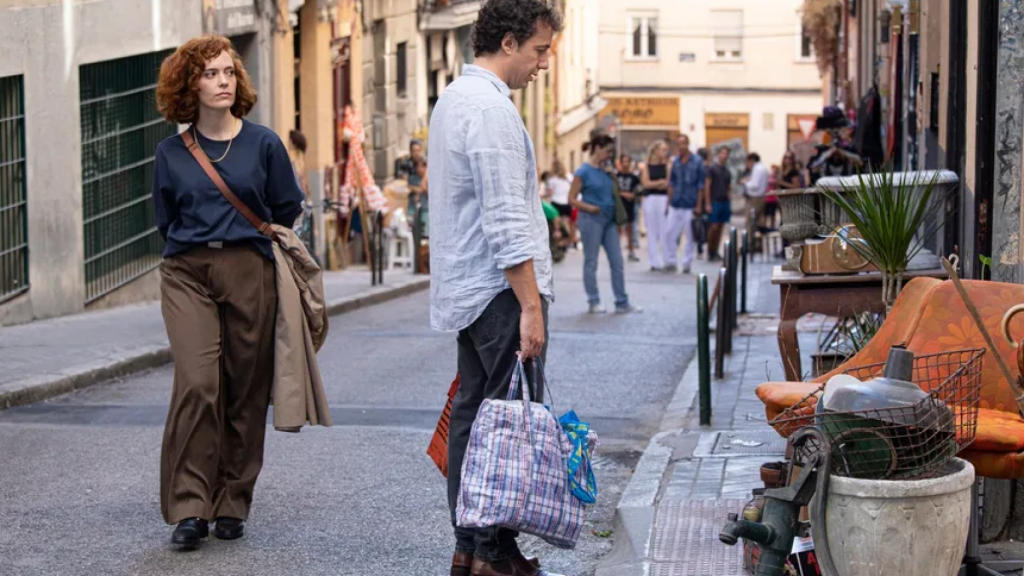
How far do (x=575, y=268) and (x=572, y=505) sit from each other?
20.1 meters

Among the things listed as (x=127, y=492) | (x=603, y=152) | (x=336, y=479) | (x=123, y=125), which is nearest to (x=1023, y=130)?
(x=336, y=479)

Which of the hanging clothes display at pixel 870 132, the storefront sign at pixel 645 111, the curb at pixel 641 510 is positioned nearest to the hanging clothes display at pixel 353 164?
the hanging clothes display at pixel 870 132

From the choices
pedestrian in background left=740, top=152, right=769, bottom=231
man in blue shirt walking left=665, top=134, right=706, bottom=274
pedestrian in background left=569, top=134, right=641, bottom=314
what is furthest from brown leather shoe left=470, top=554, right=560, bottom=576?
pedestrian in background left=740, top=152, right=769, bottom=231

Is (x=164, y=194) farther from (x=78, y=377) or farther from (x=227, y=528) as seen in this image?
(x=78, y=377)

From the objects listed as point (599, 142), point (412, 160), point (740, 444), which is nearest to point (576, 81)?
point (412, 160)

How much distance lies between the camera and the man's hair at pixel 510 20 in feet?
15.9

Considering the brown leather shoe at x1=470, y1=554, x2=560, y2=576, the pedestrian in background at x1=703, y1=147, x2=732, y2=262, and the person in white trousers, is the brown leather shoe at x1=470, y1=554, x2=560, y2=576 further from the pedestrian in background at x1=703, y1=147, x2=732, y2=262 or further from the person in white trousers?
the pedestrian in background at x1=703, y1=147, x2=732, y2=262

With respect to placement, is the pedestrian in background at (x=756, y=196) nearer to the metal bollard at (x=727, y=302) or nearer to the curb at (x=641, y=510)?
the metal bollard at (x=727, y=302)

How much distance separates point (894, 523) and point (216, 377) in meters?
2.67

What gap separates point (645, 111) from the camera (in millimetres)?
55406

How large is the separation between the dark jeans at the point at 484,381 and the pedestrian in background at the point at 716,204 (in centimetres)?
2027

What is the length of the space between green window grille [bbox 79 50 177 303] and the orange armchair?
10.8m

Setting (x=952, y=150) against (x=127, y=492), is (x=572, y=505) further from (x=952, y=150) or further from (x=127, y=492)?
(x=952, y=150)

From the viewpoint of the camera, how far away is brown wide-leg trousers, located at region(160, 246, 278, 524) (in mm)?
5730
